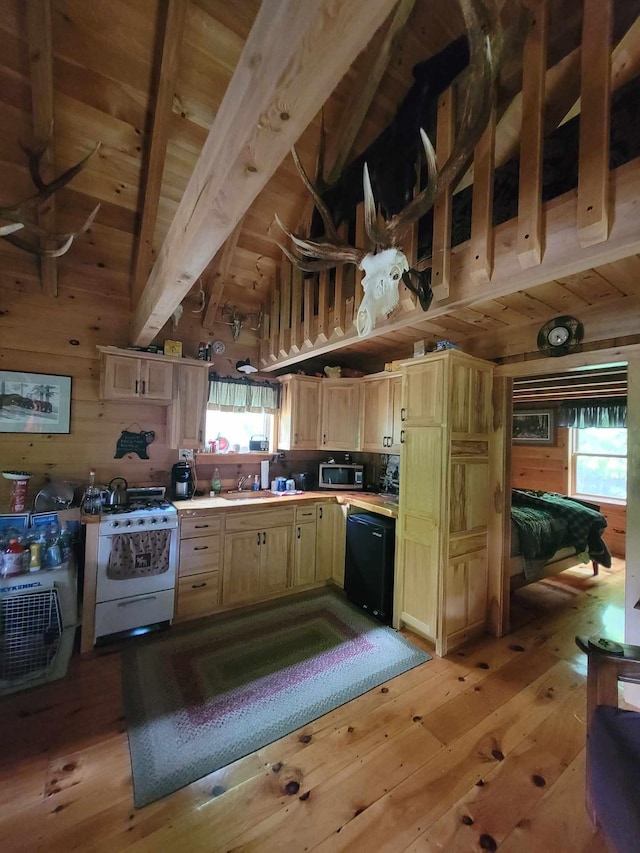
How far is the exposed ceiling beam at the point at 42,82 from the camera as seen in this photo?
186 cm

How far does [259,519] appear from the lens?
3287 mm

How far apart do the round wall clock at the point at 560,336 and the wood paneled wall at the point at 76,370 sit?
343cm

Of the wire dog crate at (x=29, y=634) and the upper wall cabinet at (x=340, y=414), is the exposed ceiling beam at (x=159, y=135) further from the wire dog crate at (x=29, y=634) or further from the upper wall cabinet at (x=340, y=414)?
the wire dog crate at (x=29, y=634)

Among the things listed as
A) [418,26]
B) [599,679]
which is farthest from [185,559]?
[418,26]

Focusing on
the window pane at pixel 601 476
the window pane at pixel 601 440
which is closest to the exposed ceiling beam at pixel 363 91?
the window pane at pixel 601 440

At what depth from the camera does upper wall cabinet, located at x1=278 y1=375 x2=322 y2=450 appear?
12.8 ft

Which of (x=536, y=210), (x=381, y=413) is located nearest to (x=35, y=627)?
(x=381, y=413)

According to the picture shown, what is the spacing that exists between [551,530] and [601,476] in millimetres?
2768

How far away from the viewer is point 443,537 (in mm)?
2600

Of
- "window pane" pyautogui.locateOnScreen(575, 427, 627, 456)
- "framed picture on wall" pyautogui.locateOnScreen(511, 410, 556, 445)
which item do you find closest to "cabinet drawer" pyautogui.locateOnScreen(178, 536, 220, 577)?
"framed picture on wall" pyautogui.locateOnScreen(511, 410, 556, 445)

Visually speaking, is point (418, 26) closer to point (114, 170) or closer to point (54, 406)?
point (114, 170)

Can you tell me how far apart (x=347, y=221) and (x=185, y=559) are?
3.19 metres

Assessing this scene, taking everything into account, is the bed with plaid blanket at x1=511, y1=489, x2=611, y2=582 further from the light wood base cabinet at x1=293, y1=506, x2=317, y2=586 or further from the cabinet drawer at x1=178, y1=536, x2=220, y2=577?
the cabinet drawer at x1=178, y1=536, x2=220, y2=577

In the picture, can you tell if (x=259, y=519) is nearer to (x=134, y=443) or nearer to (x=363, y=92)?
(x=134, y=443)
